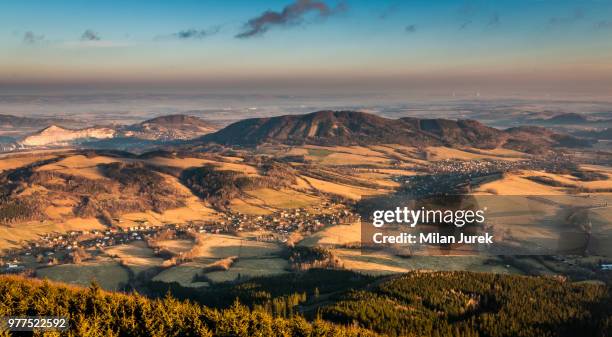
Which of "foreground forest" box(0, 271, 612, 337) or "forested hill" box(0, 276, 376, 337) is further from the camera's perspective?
"foreground forest" box(0, 271, 612, 337)

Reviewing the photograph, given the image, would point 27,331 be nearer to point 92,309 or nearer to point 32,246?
point 92,309

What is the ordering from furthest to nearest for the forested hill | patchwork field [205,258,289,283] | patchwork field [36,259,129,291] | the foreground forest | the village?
the village < patchwork field [205,258,289,283] < patchwork field [36,259,129,291] < the foreground forest < the forested hill

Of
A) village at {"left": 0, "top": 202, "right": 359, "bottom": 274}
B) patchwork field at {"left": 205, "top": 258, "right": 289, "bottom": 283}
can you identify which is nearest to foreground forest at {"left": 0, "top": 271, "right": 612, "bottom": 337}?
patchwork field at {"left": 205, "top": 258, "right": 289, "bottom": 283}

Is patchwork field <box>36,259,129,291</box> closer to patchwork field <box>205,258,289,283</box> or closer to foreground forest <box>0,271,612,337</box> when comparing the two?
patchwork field <box>205,258,289,283</box>

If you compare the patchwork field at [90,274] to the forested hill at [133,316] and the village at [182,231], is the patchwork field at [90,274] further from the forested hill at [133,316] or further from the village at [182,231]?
the forested hill at [133,316]

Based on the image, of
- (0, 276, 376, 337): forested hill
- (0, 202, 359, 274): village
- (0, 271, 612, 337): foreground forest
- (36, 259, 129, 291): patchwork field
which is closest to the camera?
(0, 276, 376, 337): forested hill

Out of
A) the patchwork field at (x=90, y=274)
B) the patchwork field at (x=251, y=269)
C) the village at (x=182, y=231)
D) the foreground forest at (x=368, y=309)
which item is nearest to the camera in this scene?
the foreground forest at (x=368, y=309)

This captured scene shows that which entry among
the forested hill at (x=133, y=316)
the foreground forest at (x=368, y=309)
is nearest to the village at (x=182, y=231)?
the foreground forest at (x=368, y=309)

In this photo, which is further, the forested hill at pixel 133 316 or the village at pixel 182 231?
the village at pixel 182 231

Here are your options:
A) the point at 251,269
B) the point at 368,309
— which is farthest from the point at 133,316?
the point at 251,269
